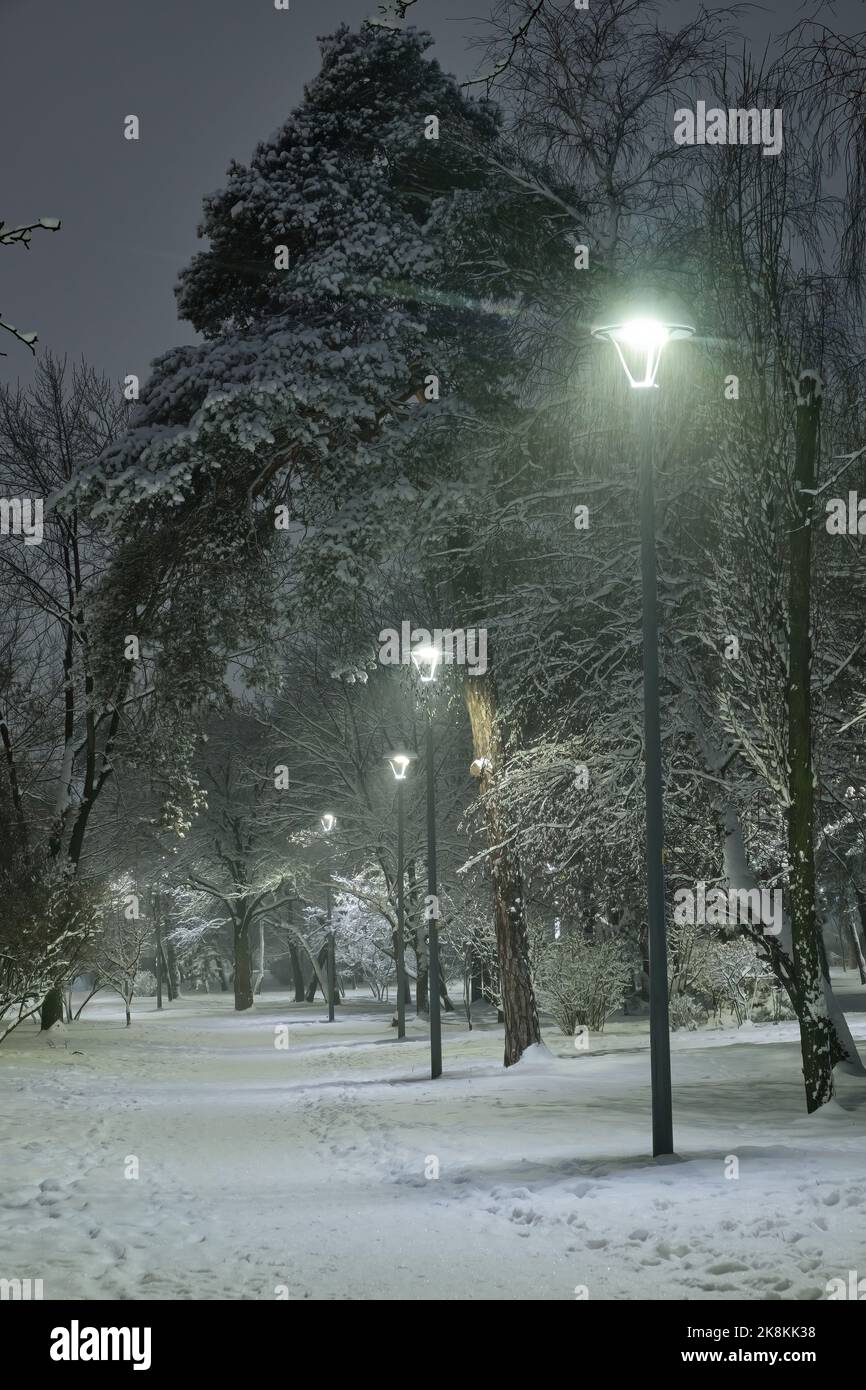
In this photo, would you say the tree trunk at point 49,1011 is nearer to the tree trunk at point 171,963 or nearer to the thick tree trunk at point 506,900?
the thick tree trunk at point 506,900

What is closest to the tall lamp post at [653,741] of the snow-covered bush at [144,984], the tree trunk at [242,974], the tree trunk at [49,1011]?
the tree trunk at [49,1011]

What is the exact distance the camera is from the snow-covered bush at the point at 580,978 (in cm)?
2978

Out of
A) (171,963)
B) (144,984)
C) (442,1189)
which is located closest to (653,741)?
(442,1189)

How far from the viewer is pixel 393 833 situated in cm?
3862

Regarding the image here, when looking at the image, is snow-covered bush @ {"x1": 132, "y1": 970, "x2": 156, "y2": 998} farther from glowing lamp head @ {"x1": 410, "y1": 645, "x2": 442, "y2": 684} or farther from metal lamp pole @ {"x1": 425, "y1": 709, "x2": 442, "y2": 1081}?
glowing lamp head @ {"x1": 410, "y1": 645, "x2": 442, "y2": 684}

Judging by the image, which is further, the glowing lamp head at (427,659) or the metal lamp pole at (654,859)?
the glowing lamp head at (427,659)

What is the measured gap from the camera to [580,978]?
30.2 metres

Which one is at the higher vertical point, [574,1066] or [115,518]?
[115,518]

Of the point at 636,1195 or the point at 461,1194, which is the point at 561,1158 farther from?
the point at 636,1195

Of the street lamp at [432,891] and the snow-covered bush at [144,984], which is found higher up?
the street lamp at [432,891]

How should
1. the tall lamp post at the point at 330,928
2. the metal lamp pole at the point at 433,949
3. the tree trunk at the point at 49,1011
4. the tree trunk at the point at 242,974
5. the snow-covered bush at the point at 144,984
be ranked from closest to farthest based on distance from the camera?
the metal lamp pole at the point at 433,949 → the tree trunk at the point at 49,1011 → the tall lamp post at the point at 330,928 → the tree trunk at the point at 242,974 → the snow-covered bush at the point at 144,984
